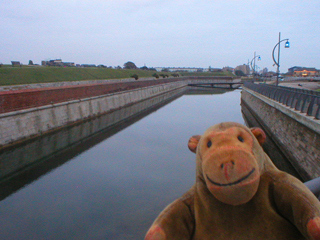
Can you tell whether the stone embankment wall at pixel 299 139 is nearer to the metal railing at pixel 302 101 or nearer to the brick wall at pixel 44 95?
the metal railing at pixel 302 101

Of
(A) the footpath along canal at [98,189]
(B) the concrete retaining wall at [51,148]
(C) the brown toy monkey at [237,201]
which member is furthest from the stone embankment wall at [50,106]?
(C) the brown toy monkey at [237,201]

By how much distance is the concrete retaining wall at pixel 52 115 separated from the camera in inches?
584

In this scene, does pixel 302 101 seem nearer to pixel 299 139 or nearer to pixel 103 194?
pixel 299 139

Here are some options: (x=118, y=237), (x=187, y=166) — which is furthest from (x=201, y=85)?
(x=118, y=237)

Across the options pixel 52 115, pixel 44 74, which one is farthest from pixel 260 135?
pixel 44 74

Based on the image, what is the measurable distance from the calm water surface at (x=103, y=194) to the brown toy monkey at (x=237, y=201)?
5726 mm

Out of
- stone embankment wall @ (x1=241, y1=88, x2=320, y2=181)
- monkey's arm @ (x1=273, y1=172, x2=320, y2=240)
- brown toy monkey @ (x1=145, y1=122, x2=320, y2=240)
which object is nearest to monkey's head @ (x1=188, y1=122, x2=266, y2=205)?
brown toy monkey @ (x1=145, y1=122, x2=320, y2=240)

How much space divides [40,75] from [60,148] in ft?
81.1

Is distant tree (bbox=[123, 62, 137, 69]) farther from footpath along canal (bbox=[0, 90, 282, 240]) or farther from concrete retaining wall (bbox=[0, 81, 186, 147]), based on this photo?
footpath along canal (bbox=[0, 90, 282, 240])

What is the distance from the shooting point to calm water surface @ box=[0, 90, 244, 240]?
25.2 feet

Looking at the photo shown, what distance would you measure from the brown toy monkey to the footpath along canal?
19.0 ft

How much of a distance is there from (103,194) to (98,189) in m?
0.52

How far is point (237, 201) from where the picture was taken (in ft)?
5.70

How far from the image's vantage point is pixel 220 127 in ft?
6.61
